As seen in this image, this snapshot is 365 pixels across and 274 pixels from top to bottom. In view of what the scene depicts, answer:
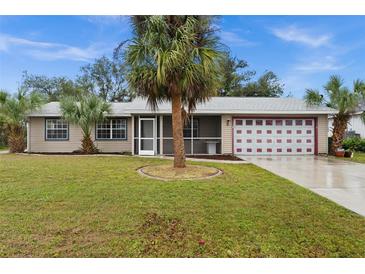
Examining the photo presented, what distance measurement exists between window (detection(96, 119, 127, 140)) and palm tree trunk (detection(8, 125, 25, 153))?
16.1 feet

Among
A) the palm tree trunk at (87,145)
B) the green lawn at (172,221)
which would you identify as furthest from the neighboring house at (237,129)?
the green lawn at (172,221)

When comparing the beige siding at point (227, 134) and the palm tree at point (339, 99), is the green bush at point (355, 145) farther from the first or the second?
the beige siding at point (227, 134)

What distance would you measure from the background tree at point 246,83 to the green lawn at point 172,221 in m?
27.5

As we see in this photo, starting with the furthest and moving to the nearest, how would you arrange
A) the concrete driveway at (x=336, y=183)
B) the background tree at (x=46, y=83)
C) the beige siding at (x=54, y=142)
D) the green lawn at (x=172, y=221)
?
the background tree at (x=46, y=83) → the beige siding at (x=54, y=142) → the concrete driveway at (x=336, y=183) → the green lawn at (x=172, y=221)

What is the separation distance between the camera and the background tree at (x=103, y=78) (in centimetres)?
3681

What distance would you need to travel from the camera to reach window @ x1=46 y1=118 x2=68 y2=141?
16.4 m

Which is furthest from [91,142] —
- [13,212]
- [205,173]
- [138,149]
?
[13,212]

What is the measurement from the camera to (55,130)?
16438 mm

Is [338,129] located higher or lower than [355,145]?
higher

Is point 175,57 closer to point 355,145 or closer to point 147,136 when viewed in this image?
point 147,136

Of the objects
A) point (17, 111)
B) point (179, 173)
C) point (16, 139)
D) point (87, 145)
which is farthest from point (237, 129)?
point (16, 139)

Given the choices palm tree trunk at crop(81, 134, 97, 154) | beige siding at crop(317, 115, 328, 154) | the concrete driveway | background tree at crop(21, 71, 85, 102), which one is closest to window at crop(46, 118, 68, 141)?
palm tree trunk at crop(81, 134, 97, 154)

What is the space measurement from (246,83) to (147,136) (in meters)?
23.7
